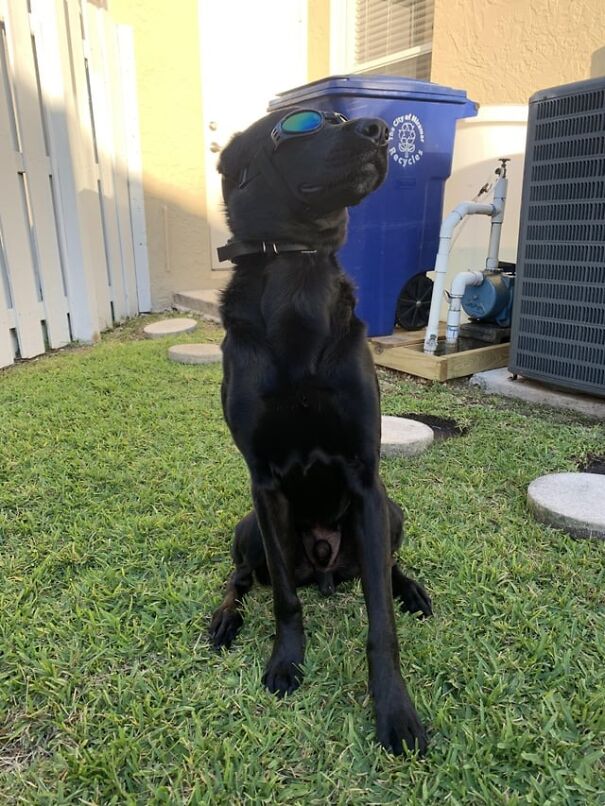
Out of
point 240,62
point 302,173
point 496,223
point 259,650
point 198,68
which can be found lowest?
point 259,650

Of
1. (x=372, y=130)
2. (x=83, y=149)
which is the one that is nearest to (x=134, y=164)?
(x=83, y=149)

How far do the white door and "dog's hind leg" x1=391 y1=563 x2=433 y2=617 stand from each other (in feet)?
17.3

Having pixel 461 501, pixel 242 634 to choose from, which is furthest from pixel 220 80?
pixel 242 634

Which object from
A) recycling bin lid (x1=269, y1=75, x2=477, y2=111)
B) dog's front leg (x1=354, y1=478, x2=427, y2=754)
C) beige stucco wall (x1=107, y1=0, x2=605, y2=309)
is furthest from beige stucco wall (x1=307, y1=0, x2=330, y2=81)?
dog's front leg (x1=354, y1=478, x2=427, y2=754)

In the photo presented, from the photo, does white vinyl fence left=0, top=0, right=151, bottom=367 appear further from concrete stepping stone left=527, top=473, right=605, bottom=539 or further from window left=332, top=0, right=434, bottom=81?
concrete stepping stone left=527, top=473, right=605, bottom=539

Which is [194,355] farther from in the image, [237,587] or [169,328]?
[237,587]

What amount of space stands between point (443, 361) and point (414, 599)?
2125 millimetres

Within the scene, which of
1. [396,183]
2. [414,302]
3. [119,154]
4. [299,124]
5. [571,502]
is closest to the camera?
[299,124]

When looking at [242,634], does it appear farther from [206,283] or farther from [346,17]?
[346,17]

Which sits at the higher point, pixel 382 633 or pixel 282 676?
pixel 382 633

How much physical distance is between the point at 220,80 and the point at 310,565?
6.14m

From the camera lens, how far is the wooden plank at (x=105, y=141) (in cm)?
520

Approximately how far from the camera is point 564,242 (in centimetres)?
291

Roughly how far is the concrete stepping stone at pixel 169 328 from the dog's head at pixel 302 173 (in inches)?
149
